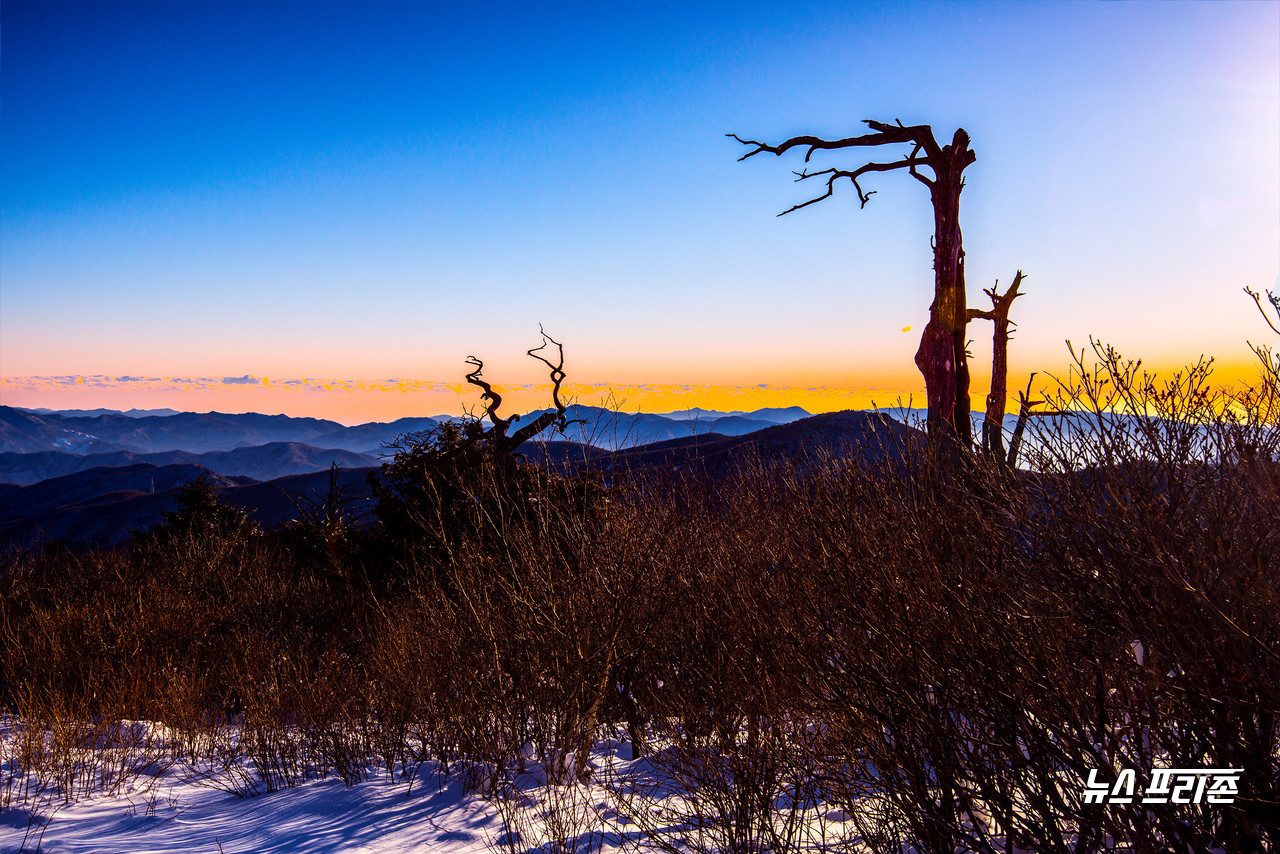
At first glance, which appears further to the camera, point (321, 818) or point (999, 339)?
point (999, 339)

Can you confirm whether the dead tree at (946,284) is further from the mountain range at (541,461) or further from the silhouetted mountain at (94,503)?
the silhouetted mountain at (94,503)

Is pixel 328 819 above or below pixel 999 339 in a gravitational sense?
below

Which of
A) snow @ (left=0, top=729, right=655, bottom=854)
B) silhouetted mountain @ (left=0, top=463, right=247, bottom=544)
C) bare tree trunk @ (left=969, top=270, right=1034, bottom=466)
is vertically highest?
bare tree trunk @ (left=969, top=270, right=1034, bottom=466)

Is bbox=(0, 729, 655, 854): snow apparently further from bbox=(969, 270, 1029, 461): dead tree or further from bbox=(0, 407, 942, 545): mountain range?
bbox=(969, 270, 1029, 461): dead tree

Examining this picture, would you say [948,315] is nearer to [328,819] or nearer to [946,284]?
[946,284]

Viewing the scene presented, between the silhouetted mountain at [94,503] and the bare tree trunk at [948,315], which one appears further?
the silhouetted mountain at [94,503]

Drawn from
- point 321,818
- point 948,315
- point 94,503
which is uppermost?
point 948,315

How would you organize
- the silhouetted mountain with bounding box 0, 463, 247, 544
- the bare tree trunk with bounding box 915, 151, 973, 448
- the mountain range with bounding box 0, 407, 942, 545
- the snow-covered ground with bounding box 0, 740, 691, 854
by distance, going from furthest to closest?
the silhouetted mountain with bounding box 0, 463, 247, 544 < the bare tree trunk with bounding box 915, 151, 973, 448 < the mountain range with bounding box 0, 407, 942, 545 < the snow-covered ground with bounding box 0, 740, 691, 854

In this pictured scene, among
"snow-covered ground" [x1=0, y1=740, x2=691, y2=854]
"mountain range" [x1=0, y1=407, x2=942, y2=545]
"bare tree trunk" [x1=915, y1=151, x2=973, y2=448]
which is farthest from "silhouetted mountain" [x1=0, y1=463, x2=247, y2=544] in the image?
"bare tree trunk" [x1=915, y1=151, x2=973, y2=448]

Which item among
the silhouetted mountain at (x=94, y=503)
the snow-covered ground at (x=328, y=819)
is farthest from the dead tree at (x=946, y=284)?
the silhouetted mountain at (x=94, y=503)

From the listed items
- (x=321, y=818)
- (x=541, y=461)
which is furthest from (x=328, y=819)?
(x=541, y=461)

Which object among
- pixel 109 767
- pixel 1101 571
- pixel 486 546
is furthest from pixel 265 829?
pixel 486 546

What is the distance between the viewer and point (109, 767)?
21.9 ft

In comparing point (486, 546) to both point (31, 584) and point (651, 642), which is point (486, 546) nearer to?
point (651, 642)
